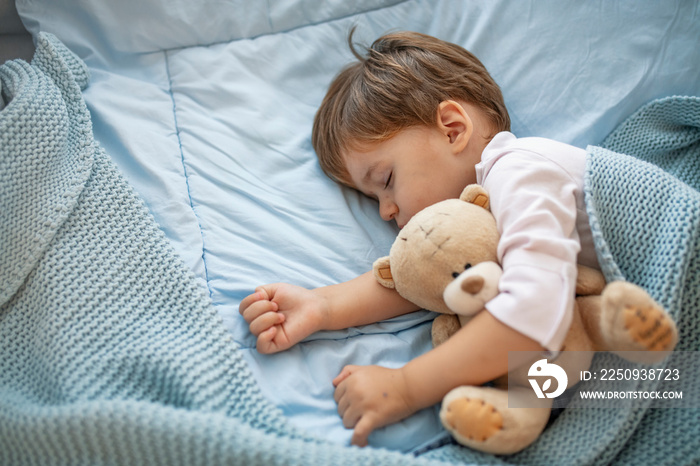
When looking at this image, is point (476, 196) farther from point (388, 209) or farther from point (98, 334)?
point (98, 334)

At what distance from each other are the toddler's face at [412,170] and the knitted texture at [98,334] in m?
0.42

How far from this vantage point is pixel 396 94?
3.66 ft

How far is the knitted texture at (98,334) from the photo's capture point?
731 mm

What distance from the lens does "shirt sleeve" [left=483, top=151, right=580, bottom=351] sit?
75 centimetres

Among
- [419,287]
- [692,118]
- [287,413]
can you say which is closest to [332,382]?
[287,413]

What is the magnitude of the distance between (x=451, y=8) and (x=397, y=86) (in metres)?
0.40

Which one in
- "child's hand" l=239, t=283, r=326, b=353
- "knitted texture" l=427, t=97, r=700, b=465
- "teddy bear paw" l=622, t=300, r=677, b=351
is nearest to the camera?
"teddy bear paw" l=622, t=300, r=677, b=351

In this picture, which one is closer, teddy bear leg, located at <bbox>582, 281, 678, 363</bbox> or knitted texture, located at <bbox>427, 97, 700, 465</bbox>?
teddy bear leg, located at <bbox>582, 281, 678, 363</bbox>

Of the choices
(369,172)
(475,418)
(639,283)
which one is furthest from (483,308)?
(369,172)

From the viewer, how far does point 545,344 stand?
0.74m

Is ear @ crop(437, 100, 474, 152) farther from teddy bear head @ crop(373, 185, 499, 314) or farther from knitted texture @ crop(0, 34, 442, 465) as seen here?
knitted texture @ crop(0, 34, 442, 465)

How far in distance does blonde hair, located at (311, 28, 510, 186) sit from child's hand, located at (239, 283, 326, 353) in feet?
1.11

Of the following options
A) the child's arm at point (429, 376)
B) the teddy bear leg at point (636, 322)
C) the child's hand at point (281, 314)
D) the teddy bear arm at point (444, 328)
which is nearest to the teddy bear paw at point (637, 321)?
the teddy bear leg at point (636, 322)

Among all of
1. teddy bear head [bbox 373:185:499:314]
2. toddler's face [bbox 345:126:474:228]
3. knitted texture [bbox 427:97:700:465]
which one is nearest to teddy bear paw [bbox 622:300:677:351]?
knitted texture [bbox 427:97:700:465]
